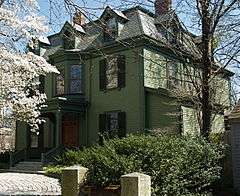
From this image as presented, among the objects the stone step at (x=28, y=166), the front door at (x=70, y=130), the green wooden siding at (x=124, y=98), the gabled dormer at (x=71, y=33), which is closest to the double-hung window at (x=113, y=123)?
the green wooden siding at (x=124, y=98)

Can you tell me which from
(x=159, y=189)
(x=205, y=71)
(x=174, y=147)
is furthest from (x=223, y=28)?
(x=159, y=189)

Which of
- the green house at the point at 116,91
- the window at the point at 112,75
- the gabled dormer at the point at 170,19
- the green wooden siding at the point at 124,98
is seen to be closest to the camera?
the gabled dormer at the point at 170,19

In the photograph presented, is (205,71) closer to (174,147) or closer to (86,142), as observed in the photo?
(174,147)

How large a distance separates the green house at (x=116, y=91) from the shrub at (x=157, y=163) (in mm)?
9697

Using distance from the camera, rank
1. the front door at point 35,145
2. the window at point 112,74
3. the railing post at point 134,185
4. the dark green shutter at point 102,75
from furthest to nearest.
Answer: the front door at point 35,145, the dark green shutter at point 102,75, the window at point 112,74, the railing post at point 134,185

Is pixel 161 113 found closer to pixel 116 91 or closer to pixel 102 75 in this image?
pixel 116 91

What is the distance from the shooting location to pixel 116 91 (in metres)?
24.0

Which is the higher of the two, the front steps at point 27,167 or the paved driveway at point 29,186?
the front steps at point 27,167

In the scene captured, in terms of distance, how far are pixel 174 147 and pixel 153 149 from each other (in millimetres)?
866

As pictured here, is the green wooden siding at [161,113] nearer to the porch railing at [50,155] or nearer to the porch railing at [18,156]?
the porch railing at [50,155]

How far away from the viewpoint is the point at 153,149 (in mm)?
9289

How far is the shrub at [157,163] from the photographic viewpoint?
8.61 m

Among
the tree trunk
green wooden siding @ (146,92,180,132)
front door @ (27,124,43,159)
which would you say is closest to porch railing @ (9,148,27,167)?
front door @ (27,124,43,159)

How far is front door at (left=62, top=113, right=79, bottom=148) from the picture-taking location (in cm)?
2614
